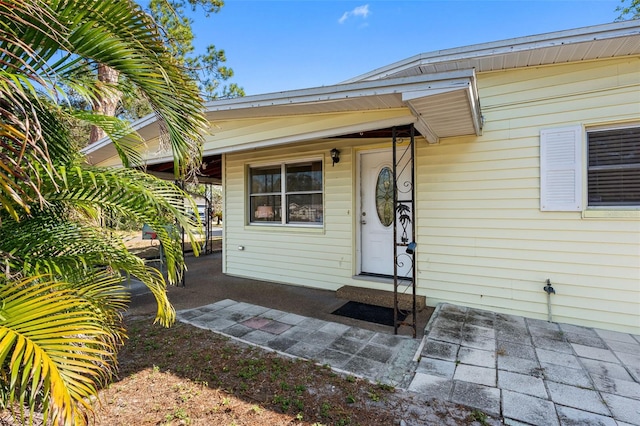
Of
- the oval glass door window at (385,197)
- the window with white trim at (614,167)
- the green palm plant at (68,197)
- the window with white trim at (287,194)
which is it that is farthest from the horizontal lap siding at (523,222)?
the green palm plant at (68,197)

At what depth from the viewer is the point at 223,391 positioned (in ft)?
7.80

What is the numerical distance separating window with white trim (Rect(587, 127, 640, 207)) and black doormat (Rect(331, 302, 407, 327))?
2.58 meters

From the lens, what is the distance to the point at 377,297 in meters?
4.35

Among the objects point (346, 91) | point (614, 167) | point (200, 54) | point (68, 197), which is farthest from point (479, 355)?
point (200, 54)

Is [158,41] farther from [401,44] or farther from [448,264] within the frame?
[401,44]

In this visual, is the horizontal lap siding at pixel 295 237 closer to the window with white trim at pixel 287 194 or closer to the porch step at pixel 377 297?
the window with white trim at pixel 287 194

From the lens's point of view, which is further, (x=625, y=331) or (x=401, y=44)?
(x=401, y=44)

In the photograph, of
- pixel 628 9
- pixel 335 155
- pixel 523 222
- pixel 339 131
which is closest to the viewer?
pixel 339 131

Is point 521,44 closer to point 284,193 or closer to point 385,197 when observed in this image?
point 385,197

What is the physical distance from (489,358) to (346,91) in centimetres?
274

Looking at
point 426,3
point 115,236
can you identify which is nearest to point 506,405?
point 115,236

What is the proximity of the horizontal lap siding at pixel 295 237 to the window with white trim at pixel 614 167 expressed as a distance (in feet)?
9.60

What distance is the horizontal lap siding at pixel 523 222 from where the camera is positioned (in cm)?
330

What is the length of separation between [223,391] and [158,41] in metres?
2.53
